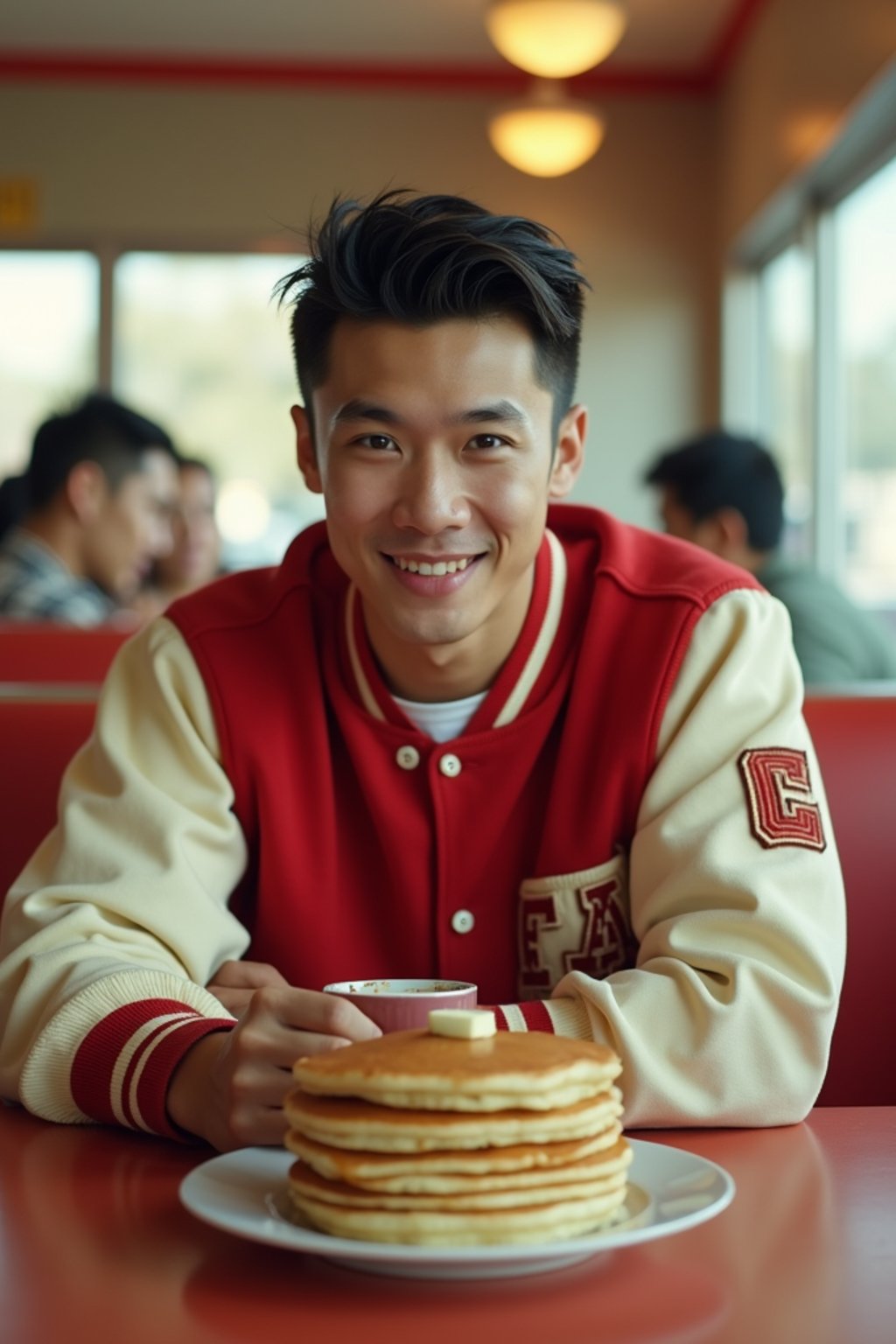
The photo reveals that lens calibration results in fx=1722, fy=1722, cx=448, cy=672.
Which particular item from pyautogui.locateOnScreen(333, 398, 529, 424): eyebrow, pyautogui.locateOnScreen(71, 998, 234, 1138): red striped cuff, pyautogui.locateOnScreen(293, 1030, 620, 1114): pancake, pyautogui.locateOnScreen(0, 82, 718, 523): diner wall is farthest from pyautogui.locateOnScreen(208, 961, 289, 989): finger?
pyautogui.locateOnScreen(0, 82, 718, 523): diner wall

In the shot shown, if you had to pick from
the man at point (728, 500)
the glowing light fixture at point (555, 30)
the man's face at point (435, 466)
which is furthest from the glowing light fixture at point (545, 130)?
the man's face at point (435, 466)

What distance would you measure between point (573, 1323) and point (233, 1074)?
348mm

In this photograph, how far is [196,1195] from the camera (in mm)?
835

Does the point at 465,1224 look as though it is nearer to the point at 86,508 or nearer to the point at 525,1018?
the point at 525,1018

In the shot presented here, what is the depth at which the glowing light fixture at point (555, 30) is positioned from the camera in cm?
439

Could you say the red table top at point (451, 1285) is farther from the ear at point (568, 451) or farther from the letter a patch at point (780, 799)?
the ear at point (568, 451)

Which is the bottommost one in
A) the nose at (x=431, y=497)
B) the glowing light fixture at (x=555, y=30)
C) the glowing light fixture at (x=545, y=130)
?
the nose at (x=431, y=497)

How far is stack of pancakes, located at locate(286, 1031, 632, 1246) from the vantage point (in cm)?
74

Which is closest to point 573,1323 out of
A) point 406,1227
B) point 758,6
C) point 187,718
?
point 406,1227

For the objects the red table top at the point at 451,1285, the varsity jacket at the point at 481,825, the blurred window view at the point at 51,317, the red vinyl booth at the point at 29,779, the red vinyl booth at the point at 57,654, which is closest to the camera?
the red table top at the point at 451,1285

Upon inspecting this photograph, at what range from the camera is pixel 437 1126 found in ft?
2.41

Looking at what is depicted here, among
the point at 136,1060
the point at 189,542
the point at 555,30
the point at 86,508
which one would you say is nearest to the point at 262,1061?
the point at 136,1060

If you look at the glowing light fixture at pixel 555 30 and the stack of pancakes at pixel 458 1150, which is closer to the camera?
the stack of pancakes at pixel 458 1150

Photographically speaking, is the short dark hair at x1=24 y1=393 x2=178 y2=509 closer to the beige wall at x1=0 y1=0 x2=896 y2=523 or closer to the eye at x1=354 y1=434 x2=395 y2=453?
the beige wall at x1=0 y1=0 x2=896 y2=523
